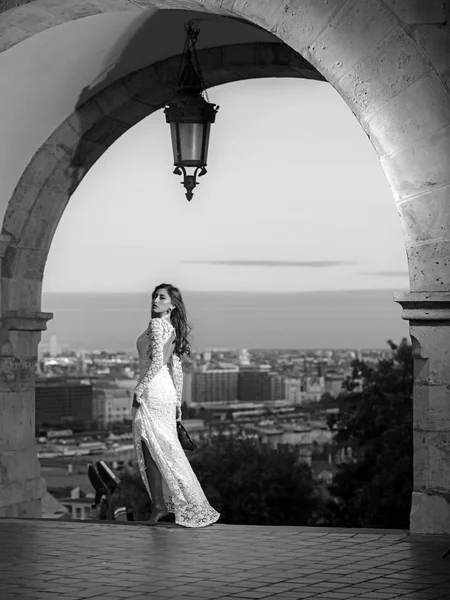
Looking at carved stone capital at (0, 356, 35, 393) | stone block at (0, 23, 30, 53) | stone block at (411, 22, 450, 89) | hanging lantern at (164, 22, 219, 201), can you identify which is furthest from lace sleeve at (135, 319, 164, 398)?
stone block at (411, 22, 450, 89)

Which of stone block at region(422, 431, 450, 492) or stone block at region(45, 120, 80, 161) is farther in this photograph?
stone block at region(45, 120, 80, 161)

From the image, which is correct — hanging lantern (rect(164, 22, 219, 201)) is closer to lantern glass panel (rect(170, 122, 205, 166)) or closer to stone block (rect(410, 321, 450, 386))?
lantern glass panel (rect(170, 122, 205, 166))

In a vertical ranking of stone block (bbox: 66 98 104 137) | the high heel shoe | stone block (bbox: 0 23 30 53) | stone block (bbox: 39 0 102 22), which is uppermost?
stone block (bbox: 39 0 102 22)

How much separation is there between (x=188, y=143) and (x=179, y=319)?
120 cm

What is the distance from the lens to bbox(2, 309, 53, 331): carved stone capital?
10.6 meters

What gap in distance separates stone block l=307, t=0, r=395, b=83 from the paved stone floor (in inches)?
101

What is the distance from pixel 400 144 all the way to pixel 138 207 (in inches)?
1182

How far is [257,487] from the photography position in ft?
113

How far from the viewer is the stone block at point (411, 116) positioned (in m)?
7.31

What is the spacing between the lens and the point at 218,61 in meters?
10.2

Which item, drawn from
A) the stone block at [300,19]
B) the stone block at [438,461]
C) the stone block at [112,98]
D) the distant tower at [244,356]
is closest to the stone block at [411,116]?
the stone block at [300,19]

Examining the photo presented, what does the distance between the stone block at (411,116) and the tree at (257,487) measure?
25573 millimetres

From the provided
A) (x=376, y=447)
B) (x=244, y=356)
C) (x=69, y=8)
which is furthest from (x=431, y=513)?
(x=244, y=356)

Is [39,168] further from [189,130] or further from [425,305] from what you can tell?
[425,305]
